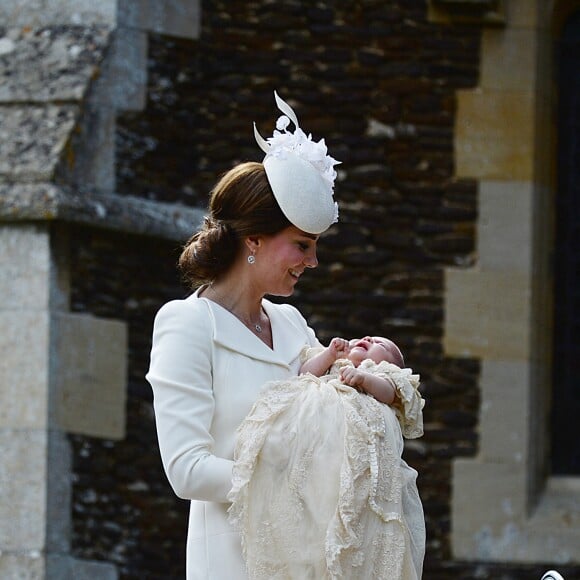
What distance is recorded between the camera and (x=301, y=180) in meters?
3.68

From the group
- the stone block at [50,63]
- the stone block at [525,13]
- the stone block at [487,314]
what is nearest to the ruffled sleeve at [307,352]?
the stone block at [50,63]

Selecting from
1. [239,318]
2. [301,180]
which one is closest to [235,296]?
[239,318]

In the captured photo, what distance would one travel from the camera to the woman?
11.6 ft

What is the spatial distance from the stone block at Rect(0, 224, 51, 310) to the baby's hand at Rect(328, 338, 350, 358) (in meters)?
2.67

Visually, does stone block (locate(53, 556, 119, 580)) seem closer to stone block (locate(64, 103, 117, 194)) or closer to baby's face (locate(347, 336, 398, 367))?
stone block (locate(64, 103, 117, 194))

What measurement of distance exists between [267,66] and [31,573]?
2480mm

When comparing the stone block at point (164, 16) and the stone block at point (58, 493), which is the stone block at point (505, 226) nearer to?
the stone block at point (164, 16)

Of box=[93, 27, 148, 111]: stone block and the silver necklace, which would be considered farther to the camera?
box=[93, 27, 148, 111]: stone block

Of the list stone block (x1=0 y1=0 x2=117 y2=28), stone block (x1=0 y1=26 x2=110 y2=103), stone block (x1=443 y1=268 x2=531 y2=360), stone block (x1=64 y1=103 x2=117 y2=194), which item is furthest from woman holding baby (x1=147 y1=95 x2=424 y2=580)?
stone block (x1=443 y1=268 x2=531 y2=360)

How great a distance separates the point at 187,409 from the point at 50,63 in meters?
3.35

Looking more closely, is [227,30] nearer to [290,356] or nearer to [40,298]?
[40,298]

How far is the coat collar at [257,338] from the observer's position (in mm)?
3643

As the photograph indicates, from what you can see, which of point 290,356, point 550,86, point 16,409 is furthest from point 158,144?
point 290,356

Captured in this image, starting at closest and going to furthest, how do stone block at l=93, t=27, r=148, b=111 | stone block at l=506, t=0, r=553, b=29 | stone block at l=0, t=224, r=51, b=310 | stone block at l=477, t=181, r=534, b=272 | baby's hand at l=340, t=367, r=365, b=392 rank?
baby's hand at l=340, t=367, r=365, b=392 < stone block at l=0, t=224, r=51, b=310 < stone block at l=93, t=27, r=148, b=111 < stone block at l=477, t=181, r=534, b=272 < stone block at l=506, t=0, r=553, b=29
